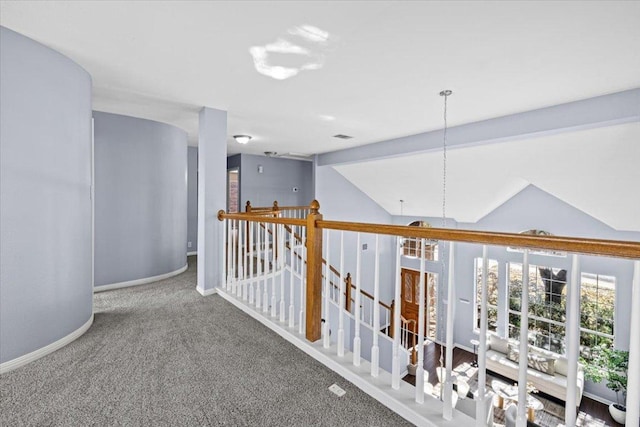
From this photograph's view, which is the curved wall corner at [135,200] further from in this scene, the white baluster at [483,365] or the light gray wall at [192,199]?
the white baluster at [483,365]

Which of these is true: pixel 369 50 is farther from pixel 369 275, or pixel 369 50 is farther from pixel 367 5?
pixel 369 275

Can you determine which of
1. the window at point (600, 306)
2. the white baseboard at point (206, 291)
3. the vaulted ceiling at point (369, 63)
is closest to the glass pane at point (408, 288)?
the window at point (600, 306)

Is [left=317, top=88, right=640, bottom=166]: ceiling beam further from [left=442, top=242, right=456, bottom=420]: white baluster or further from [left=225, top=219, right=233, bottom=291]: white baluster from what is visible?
[left=225, top=219, right=233, bottom=291]: white baluster

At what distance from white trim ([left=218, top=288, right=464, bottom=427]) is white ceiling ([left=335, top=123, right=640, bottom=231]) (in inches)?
148

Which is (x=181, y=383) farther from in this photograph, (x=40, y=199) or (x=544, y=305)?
(x=544, y=305)

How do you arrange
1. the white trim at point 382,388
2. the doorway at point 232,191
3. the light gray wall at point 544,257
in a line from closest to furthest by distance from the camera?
1. the white trim at point 382,388
2. the light gray wall at point 544,257
3. the doorway at point 232,191

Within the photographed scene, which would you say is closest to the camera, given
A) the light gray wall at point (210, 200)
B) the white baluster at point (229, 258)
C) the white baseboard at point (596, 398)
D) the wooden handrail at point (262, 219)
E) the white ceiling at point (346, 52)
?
the white ceiling at point (346, 52)

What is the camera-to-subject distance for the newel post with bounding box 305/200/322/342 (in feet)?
7.18

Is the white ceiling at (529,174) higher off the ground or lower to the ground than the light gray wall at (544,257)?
higher

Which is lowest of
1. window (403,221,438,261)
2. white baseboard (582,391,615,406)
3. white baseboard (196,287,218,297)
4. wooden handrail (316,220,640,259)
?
white baseboard (582,391,615,406)

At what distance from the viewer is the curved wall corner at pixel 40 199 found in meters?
2.04

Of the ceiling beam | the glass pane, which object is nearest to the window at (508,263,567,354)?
the glass pane

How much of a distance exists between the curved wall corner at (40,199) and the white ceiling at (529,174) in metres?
4.91

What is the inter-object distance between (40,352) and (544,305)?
8.24 metres
